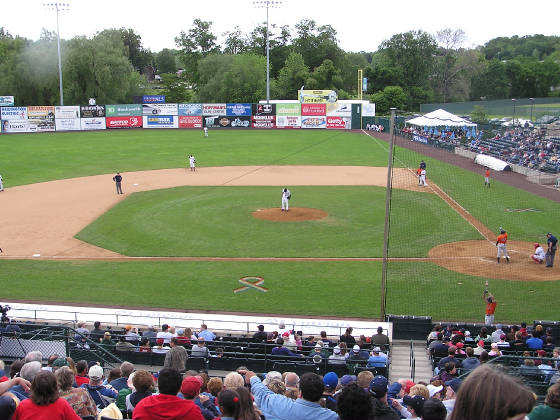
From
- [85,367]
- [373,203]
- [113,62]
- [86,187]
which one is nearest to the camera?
[85,367]

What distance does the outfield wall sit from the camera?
70.4m

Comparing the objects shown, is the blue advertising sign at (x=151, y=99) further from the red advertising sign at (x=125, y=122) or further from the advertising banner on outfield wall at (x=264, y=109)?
the advertising banner on outfield wall at (x=264, y=109)

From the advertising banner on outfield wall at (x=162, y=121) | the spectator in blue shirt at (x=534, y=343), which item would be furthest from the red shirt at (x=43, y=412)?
the advertising banner on outfield wall at (x=162, y=121)

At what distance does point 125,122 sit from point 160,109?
15.6 ft

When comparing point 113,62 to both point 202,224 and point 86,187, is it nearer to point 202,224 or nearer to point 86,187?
point 86,187

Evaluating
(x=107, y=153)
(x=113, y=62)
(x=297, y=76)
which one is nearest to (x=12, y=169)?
(x=107, y=153)

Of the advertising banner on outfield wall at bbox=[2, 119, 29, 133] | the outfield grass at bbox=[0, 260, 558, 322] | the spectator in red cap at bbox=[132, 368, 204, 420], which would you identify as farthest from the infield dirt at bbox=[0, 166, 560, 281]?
the advertising banner on outfield wall at bbox=[2, 119, 29, 133]

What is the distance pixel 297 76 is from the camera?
330 ft

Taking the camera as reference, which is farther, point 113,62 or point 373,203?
point 113,62

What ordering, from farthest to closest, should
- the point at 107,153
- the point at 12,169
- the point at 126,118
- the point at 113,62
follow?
the point at 113,62 < the point at 126,118 < the point at 107,153 < the point at 12,169

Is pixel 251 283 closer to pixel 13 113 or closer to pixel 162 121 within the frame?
pixel 162 121

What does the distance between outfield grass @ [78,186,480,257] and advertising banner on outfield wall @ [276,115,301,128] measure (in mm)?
36955

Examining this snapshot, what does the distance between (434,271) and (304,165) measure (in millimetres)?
27999

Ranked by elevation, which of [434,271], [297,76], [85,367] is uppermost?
[297,76]
